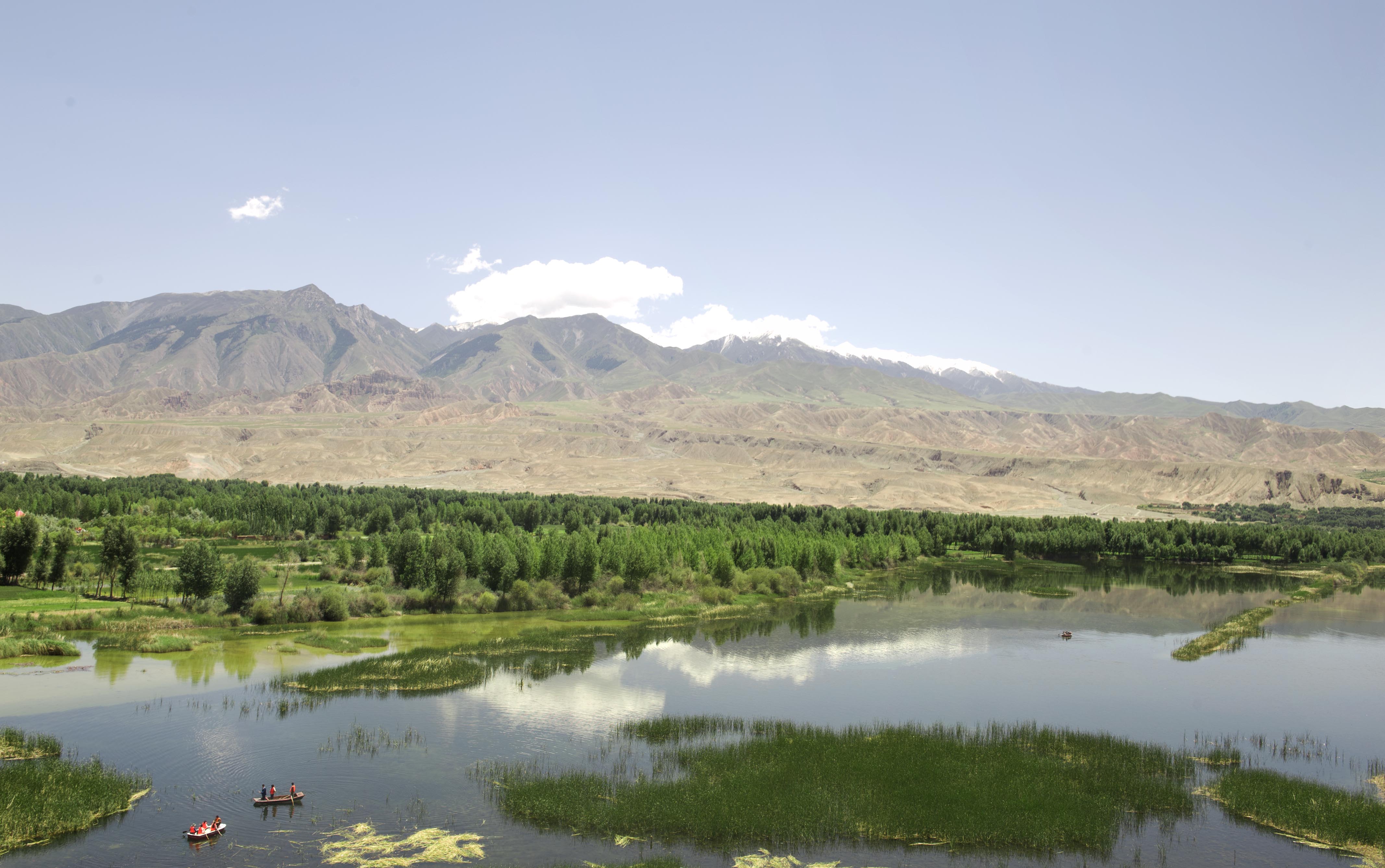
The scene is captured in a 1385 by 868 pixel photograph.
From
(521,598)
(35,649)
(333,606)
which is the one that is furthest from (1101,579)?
(35,649)

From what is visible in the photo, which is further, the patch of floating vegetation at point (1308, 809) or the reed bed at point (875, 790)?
the patch of floating vegetation at point (1308, 809)

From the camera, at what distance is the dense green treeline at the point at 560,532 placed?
77.5 m

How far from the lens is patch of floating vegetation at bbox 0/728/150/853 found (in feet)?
92.0

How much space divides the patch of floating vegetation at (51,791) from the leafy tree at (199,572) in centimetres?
3283

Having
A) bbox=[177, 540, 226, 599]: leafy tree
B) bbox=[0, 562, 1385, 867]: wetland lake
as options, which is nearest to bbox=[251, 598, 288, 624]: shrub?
bbox=[0, 562, 1385, 867]: wetland lake

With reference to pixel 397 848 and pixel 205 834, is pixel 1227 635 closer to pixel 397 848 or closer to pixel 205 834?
pixel 397 848

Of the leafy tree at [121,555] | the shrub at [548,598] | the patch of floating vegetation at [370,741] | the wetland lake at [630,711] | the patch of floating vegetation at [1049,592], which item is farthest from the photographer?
the patch of floating vegetation at [1049,592]

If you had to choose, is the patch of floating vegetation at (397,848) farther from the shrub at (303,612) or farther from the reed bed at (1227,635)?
the reed bed at (1227,635)

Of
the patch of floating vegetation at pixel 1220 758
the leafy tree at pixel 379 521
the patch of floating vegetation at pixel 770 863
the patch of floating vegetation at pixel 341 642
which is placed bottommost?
the patch of floating vegetation at pixel 1220 758

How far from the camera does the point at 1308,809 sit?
32312mm

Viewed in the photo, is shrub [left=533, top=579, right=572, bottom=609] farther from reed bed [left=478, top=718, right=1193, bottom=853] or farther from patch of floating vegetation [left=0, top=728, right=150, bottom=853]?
patch of floating vegetation [left=0, top=728, right=150, bottom=853]

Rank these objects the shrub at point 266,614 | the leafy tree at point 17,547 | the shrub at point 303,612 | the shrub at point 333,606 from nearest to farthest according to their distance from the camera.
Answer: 1. the shrub at point 266,614
2. the shrub at point 303,612
3. the shrub at point 333,606
4. the leafy tree at point 17,547

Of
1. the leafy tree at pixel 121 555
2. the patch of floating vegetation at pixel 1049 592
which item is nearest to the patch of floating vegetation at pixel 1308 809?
the patch of floating vegetation at pixel 1049 592

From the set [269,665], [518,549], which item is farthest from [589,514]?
[269,665]
